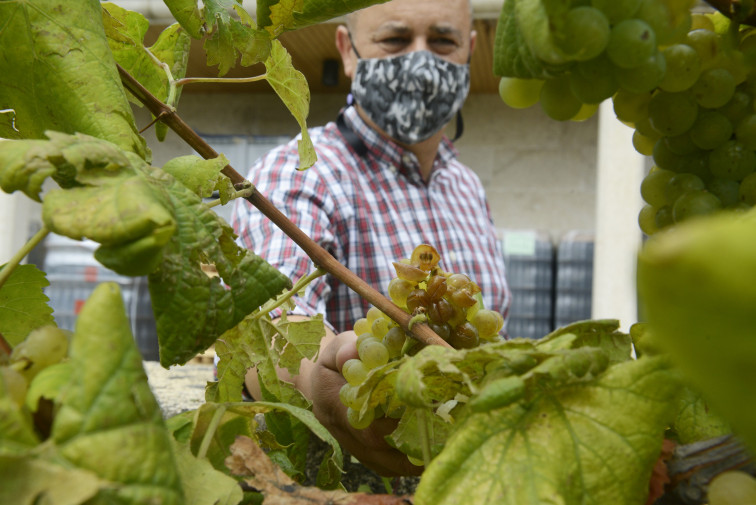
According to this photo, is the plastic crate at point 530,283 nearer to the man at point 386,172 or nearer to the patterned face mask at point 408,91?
the man at point 386,172

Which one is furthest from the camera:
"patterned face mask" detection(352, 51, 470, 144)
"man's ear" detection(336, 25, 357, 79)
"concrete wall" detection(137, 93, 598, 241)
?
"concrete wall" detection(137, 93, 598, 241)

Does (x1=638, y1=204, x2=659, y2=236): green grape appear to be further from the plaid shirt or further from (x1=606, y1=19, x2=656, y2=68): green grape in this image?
the plaid shirt

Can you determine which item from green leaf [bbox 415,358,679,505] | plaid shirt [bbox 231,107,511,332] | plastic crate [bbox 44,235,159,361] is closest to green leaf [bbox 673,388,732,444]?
green leaf [bbox 415,358,679,505]

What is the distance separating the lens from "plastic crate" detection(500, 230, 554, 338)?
3.37m

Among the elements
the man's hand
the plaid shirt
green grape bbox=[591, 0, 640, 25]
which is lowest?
the plaid shirt

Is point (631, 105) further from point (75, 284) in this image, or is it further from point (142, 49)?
point (75, 284)

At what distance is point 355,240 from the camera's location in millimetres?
1549

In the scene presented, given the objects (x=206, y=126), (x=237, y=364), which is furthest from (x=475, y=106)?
(x=237, y=364)

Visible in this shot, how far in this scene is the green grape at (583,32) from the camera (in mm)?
209

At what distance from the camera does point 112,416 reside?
169 millimetres

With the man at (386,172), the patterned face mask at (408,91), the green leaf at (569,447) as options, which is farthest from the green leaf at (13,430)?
the patterned face mask at (408,91)

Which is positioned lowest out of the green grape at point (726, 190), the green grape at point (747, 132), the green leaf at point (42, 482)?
the green leaf at point (42, 482)

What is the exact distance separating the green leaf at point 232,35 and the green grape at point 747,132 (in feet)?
0.73

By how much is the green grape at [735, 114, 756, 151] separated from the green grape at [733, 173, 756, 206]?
1cm
